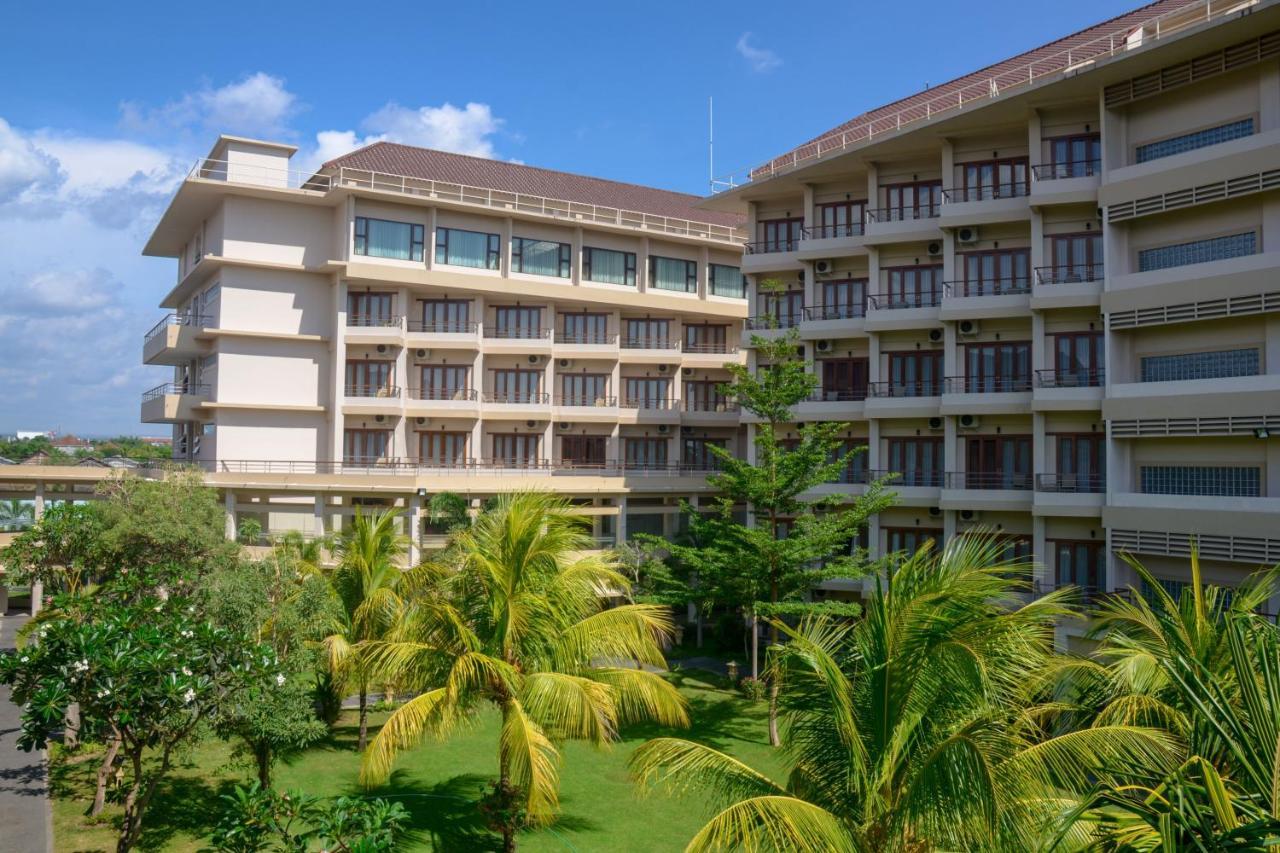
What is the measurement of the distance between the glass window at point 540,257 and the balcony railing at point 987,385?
17.0 m

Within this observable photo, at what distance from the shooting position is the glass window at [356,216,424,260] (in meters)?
33.2

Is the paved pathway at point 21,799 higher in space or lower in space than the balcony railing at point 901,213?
lower

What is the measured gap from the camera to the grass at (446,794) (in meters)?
14.4

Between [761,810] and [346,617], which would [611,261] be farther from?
[761,810]

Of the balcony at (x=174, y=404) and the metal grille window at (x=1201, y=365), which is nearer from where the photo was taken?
the metal grille window at (x=1201, y=365)

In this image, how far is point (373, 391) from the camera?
3416cm

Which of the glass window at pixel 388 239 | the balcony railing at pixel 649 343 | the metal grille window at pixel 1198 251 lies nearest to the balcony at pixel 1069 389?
the metal grille window at pixel 1198 251

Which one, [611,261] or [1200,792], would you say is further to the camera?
[611,261]

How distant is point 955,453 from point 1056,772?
19.5 metres

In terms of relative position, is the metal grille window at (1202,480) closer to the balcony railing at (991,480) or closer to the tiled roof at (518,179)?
the balcony railing at (991,480)

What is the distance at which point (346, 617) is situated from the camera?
1797cm

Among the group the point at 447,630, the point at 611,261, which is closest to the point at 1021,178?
the point at 611,261

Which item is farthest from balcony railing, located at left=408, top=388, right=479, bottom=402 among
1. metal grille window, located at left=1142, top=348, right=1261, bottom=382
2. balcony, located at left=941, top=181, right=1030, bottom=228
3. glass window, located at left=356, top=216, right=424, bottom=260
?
metal grille window, located at left=1142, top=348, right=1261, bottom=382

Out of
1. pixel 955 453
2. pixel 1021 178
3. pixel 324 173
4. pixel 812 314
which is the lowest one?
pixel 955 453
